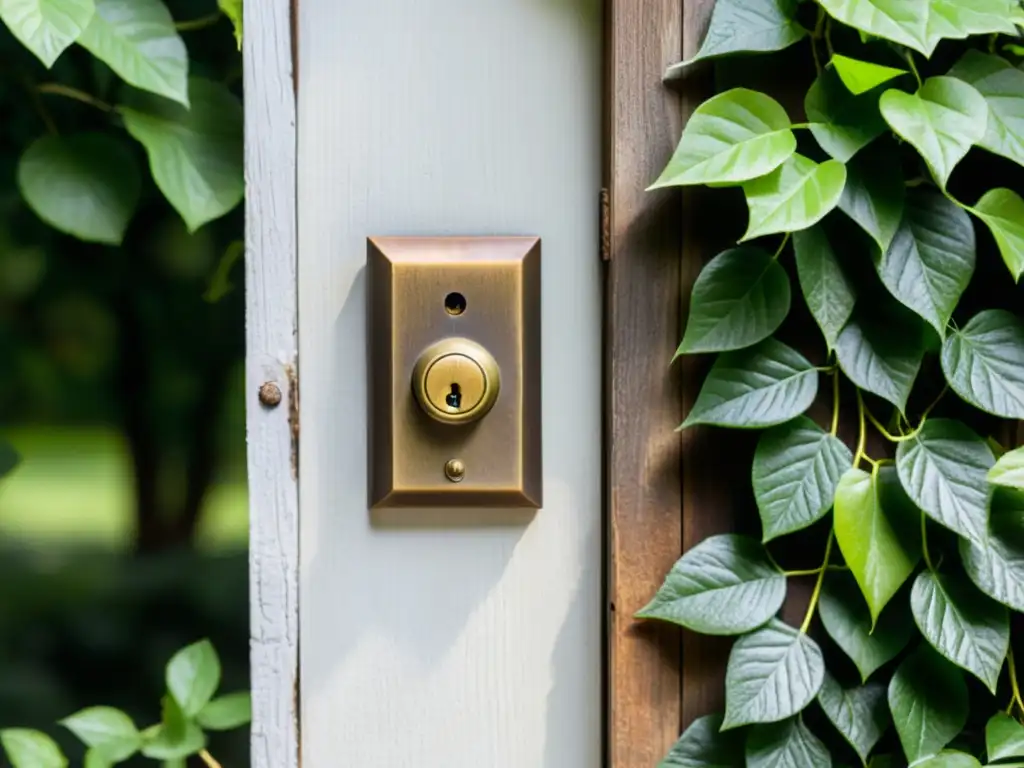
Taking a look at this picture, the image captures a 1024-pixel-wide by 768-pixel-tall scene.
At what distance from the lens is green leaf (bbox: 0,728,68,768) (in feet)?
1.93

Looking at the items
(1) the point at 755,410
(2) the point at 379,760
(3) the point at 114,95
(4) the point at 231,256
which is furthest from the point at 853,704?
(3) the point at 114,95

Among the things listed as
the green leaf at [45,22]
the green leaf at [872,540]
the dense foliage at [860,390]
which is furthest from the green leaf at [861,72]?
the green leaf at [45,22]

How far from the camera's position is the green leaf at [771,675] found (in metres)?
0.47

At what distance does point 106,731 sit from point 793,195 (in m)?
0.61

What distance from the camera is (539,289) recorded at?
518mm

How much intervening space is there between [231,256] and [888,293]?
479 millimetres

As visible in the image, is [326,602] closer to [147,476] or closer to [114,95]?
[147,476]

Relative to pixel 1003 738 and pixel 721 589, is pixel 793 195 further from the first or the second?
pixel 1003 738

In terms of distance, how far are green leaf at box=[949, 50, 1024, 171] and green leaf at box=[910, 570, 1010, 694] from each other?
25 centimetres

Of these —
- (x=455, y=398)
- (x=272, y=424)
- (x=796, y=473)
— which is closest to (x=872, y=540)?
(x=796, y=473)

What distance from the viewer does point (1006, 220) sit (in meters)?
0.47

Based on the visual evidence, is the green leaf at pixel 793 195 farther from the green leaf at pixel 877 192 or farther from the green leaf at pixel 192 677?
the green leaf at pixel 192 677

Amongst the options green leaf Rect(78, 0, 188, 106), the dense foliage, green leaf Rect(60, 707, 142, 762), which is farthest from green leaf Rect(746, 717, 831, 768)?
green leaf Rect(78, 0, 188, 106)

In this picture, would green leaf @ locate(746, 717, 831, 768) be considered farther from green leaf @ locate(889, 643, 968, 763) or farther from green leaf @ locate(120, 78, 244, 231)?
green leaf @ locate(120, 78, 244, 231)
